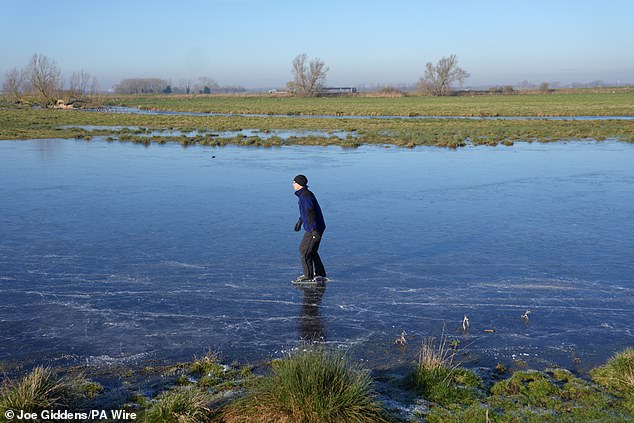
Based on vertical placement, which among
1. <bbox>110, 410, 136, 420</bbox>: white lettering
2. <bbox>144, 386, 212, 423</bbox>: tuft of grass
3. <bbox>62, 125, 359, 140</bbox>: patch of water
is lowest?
<bbox>110, 410, 136, 420</bbox>: white lettering

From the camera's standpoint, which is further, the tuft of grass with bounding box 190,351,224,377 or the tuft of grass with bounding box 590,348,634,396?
the tuft of grass with bounding box 190,351,224,377

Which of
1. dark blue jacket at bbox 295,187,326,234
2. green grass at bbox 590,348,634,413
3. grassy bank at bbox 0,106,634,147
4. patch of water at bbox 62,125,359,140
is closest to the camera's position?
green grass at bbox 590,348,634,413

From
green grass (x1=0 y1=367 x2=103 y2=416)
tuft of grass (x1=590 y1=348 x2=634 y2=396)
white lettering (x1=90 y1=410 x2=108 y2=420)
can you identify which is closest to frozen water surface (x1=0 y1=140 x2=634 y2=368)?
tuft of grass (x1=590 y1=348 x2=634 y2=396)

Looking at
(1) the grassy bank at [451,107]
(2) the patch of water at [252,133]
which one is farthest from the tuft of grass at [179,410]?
(1) the grassy bank at [451,107]

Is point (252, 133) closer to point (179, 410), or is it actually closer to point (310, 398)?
point (179, 410)

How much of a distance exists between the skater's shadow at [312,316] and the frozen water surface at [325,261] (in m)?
0.03

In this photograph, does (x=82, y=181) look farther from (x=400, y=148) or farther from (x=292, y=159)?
(x=400, y=148)

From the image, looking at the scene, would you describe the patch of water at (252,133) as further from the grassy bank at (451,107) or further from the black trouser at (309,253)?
the black trouser at (309,253)

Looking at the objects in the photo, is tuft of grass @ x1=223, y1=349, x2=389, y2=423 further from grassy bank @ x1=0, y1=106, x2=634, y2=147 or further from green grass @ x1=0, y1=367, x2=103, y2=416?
grassy bank @ x1=0, y1=106, x2=634, y2=147

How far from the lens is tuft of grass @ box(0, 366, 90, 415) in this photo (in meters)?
→ 5.01

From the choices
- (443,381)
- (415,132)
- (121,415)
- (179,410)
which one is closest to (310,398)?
(179,410)

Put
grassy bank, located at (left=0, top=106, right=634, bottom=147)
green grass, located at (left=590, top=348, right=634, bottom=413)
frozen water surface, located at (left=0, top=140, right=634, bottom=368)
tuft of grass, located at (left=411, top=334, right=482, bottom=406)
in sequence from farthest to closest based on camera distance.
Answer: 1. grassy bank, located at (left=0, top=106, right=634, bottom=147)
2. frozen water surface, located at (left=0, top=140, right=634, bottom=368)
3. green grass, located at (left=590, top=348, right=634, bottom=413)
4. tuft of grass, located at (left=411, top=334, right=482, bottom=406)

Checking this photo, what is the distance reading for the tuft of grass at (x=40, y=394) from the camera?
501cm

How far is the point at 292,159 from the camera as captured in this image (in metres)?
26.8
